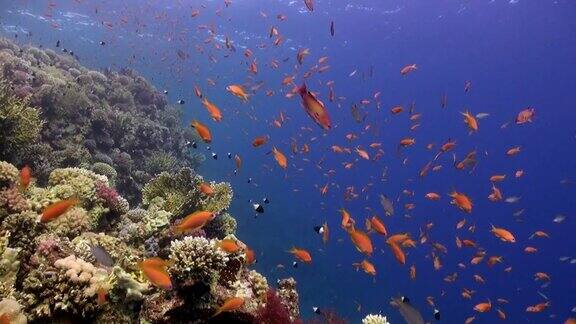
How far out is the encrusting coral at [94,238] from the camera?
14.3ft

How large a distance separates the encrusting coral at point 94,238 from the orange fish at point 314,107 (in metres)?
2.12

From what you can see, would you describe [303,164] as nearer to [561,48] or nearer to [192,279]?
[561,48]

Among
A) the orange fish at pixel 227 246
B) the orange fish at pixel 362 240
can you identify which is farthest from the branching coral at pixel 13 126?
the orange fish at pixel 362 240

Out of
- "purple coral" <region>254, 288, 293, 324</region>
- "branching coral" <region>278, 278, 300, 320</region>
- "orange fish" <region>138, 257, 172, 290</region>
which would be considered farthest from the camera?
"branching coral" <region>278, 278, 300, 320</region>

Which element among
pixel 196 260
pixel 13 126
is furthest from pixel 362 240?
pixel 13 126

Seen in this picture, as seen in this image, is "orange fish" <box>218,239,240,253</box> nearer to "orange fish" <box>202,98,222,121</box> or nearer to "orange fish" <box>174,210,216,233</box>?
"orange fish" <box>174,210,216,233</box>

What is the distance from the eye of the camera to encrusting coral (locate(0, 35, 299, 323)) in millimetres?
4371

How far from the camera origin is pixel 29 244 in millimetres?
5211

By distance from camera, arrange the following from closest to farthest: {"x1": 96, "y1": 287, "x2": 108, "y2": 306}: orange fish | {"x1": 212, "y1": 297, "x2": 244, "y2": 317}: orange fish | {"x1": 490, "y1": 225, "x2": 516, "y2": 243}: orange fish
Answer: {"x1": 96, "y1": 287, "x2": 108, "y2": 306}: orange fish → {"x1": 212, "y1": 297, "x2": 244, "y2": 317}: orange fish → {"x1": 490, "y1": 225, "x2": 516, "y2": 243}: orange fish

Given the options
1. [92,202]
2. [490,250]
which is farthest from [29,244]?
[490,250]

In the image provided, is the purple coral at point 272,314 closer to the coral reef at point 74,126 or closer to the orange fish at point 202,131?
the orange fish at point 202,131

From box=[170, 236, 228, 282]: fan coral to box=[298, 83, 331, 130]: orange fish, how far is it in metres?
2.10

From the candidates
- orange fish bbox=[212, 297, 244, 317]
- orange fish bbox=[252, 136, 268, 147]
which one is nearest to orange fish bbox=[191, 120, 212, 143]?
orange fish bbox=[252, 136, 268, 147]

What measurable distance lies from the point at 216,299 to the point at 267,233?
39000 mm
